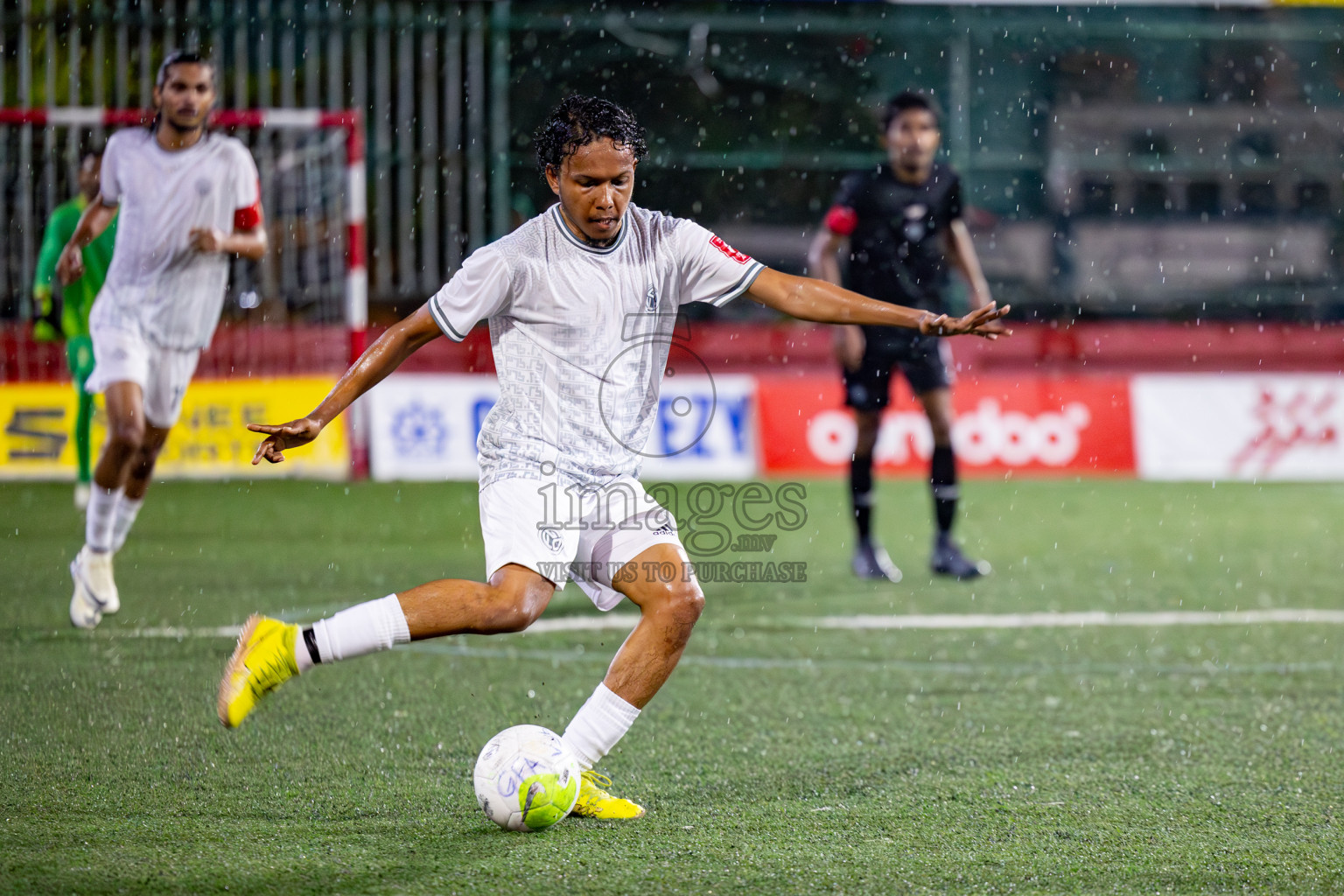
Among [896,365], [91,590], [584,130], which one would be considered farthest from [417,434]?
[584,130]

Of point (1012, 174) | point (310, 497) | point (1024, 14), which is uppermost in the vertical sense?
point (1024, 14)

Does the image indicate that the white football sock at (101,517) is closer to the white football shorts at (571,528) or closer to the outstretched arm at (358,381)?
the outstretched arm at (358,381)

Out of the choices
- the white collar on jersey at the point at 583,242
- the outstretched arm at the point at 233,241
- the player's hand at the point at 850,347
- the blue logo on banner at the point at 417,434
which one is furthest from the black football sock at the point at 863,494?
the blue logo on banner at the point at 417,434

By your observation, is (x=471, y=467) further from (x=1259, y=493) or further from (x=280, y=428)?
(x=280, y=428)

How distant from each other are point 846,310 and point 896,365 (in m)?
4.07

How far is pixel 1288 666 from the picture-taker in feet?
18.5

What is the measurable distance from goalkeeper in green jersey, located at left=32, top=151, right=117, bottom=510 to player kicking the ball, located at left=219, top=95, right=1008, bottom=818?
580 cm

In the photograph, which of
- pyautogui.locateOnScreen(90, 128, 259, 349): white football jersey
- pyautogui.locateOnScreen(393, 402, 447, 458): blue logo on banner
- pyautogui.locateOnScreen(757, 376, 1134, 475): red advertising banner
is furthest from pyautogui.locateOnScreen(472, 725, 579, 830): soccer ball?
pyautogui.locateOnScreen(757, 376, 1134, 475): red advertising banner

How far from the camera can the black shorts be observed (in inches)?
304

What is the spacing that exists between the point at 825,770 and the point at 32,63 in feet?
39.3

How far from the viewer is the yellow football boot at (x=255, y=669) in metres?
3.48

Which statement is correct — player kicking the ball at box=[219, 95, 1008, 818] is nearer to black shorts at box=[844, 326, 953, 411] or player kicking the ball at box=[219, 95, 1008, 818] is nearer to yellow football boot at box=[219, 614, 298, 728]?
yellow football boot at box=[219, 614, 298, 728]

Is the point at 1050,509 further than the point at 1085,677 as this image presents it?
Yes

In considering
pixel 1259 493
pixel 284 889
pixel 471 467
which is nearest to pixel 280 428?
pixel 284 889
